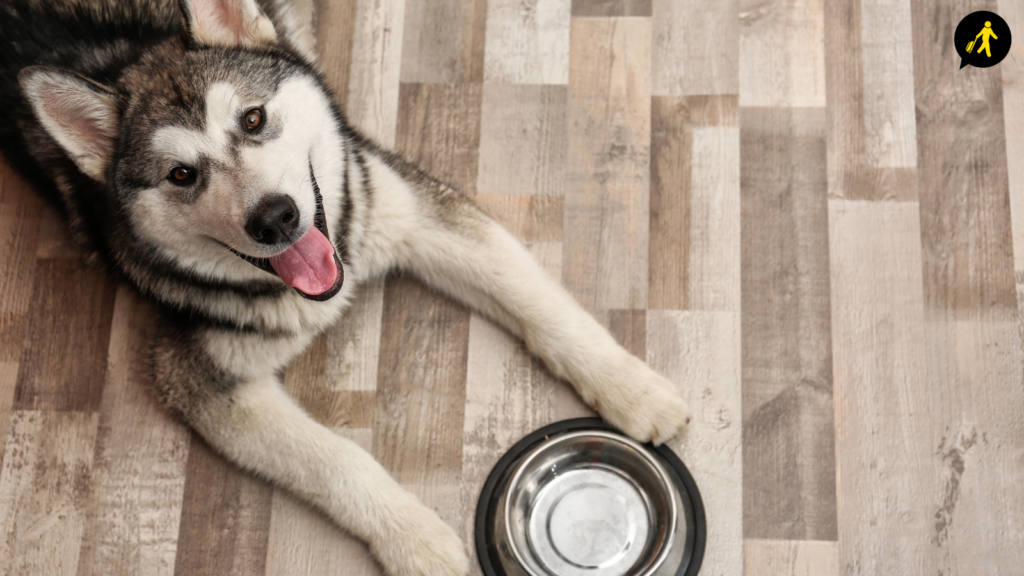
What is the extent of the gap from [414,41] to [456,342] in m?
1.18

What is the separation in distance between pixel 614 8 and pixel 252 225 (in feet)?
5.61

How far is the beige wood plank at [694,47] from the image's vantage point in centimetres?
277

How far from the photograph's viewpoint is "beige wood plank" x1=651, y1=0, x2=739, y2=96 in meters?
2.77

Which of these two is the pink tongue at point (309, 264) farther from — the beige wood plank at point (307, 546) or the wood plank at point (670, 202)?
the wood plank at point (670, 202)

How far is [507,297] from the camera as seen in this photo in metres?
2.41

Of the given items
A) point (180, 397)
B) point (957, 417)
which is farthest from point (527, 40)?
point (957, 417)

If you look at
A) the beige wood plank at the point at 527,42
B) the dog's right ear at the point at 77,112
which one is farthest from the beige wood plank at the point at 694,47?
the dog's right ear at the point at 77,112

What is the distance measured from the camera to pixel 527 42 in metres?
2.86

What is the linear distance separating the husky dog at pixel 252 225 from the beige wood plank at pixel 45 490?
0.42 meters

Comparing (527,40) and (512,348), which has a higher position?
(527,40)

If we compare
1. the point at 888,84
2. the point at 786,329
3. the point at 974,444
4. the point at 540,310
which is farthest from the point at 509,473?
the point at 888,84

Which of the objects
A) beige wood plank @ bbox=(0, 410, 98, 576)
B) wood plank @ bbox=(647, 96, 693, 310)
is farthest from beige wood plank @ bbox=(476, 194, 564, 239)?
beige wood plank @ bbox=(0, 410, 98, 576)

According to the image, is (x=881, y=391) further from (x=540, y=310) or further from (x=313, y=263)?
(x=313, y=263)

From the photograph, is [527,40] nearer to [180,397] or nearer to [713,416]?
[713,416]
